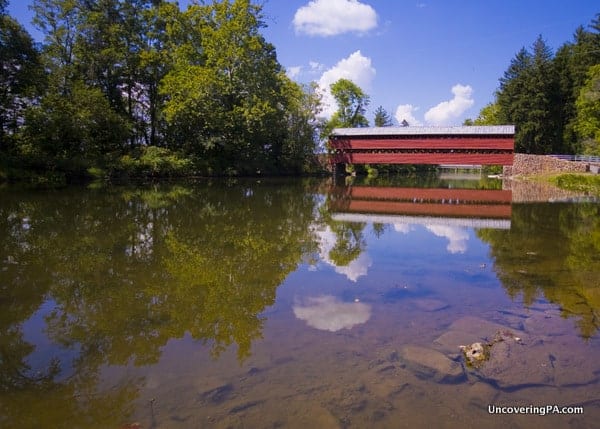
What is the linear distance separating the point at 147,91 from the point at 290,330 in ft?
119

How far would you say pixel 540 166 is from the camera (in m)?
36.6

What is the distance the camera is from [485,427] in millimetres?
2879

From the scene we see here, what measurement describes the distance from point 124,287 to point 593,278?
672 cm

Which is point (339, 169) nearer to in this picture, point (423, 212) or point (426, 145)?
point (426, 145)

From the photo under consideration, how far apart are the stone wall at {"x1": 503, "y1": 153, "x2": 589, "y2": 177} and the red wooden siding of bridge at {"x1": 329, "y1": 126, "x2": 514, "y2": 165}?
90 centimetres

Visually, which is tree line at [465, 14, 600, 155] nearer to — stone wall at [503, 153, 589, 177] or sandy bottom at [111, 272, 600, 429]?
stone wall at [503, 153, 589, 177]

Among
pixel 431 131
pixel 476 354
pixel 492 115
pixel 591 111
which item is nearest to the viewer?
pixel 476 354

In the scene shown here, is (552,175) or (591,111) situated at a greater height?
(591,111)

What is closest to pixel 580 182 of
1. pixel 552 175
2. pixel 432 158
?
pixel 552 175

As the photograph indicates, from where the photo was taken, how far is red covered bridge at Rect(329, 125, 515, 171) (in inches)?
1515

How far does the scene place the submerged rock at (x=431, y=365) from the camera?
351 cm

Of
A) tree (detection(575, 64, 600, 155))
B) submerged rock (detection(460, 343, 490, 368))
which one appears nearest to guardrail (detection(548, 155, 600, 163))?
tree (detection(575, 64, 600, 155))

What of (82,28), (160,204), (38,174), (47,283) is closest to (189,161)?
(38,174)

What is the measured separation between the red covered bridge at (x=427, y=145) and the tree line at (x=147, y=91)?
28.4 feet
